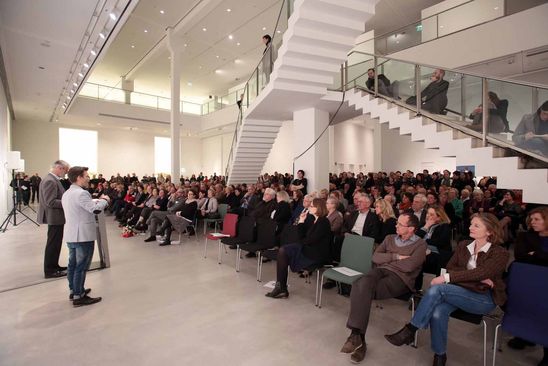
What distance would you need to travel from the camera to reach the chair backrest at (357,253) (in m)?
3.38

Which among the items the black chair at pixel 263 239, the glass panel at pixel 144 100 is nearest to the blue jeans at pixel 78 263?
the black chair at pixel 263 239

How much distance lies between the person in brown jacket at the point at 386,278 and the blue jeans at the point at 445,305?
0.40 m

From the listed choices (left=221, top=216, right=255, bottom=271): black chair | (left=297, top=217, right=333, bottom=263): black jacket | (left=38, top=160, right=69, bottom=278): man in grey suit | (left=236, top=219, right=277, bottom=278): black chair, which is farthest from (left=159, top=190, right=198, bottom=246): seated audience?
(left=297, top=217, right=333, bottom=263): black jacket

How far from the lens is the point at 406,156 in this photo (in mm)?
15242

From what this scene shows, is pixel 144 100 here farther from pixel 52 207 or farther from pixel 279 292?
pixel 279 292

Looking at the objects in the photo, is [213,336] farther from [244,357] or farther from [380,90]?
[380,90]

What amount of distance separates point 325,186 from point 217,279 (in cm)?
547

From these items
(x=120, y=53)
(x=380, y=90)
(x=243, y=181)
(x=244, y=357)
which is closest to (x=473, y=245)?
(x=244, y=357)

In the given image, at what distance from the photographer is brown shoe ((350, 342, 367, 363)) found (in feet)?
8.18

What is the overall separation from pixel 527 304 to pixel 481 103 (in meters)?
3.49

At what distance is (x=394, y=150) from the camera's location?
49.4 feet

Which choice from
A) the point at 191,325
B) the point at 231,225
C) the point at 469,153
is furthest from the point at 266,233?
the point at 469,153

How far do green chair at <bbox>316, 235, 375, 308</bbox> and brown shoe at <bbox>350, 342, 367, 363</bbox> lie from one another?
27.6 inches

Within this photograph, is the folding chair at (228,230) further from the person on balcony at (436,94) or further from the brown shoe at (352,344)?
the person on balcony at (436,94)
